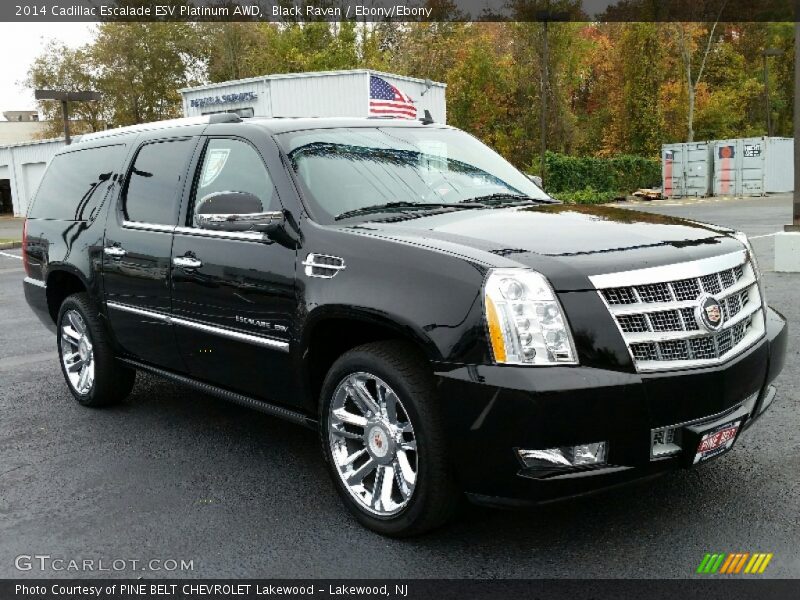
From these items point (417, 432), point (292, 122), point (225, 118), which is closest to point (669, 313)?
point (417, 432)

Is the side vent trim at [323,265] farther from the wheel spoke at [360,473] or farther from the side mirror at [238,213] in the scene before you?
the wheel spoke at [360,473]

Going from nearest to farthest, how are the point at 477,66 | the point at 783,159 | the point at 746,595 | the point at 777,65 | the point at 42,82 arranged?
1. the point at 746,595
2. the point at 783,159
3. the point at 477,66
4. the point at 42,82
5. the point at 777,65

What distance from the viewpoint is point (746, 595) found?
298 cm

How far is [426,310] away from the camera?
323cm

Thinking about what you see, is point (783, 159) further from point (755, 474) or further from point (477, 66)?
point (755, 474)

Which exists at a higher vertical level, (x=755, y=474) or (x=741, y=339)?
(x=741, y=339)

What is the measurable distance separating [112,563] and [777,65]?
226 ft

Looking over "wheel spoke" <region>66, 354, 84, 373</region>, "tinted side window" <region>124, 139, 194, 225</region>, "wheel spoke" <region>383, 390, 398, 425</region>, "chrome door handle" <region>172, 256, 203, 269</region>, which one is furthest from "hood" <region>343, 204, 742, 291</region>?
"wheel spoke" <region>66, 354, 84, 373</region>

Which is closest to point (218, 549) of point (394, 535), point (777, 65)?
point (394, 535)

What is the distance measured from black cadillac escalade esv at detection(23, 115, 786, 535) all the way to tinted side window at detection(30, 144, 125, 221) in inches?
9.6

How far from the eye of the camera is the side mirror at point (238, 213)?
3.89 metres

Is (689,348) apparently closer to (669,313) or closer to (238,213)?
(669,313)

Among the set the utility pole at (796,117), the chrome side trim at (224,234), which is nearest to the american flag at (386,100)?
the utility pole at (796,117)

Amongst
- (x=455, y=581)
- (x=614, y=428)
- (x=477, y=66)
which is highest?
(x=477, y=66)
